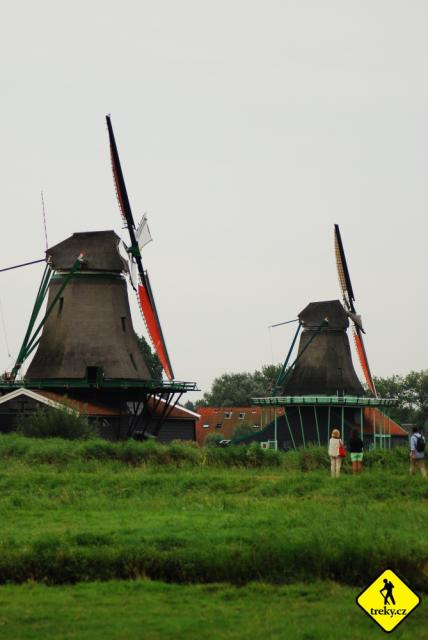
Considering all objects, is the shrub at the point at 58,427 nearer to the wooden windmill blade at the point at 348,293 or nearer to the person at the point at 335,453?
the person at the point at 335,453

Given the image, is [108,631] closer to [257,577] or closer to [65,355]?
[257,577]

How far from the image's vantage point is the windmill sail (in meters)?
54.1

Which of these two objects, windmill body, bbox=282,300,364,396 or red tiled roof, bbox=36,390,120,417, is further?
windmill body, bbox=282,300,364,396

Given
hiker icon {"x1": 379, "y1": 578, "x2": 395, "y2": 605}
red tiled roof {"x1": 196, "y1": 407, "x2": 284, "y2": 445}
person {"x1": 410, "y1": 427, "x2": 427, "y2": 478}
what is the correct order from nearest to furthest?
hiker icon {"x1": 379, "y1": 578, "x2": 395, "y2": 605}, person {"x1": 410, "y1": 427, "x2": 427, "y2": 478}, red tiled roof {"x1": 196, "y1": 407, "x2": 284, "y2": 445}

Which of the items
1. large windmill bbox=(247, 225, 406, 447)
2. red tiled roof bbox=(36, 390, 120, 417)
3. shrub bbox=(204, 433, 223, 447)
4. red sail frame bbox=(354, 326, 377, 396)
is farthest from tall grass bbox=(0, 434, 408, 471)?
shrub bbox=(204, 433, 223, 447)

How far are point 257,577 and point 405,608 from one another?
5125 mm

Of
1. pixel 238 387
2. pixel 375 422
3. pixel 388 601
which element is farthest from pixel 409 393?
pixel 388 601

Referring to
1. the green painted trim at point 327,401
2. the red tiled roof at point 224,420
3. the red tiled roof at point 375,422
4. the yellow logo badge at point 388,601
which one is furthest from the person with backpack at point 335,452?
the red tiled roof at point 224,420

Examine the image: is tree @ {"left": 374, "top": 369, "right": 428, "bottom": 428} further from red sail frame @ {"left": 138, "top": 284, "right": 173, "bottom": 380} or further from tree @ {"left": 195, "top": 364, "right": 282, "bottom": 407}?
red sail frame @ {"left": 138, "top": 284, "right": 173, "bottom": 380}

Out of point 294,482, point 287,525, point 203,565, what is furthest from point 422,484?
point 203,565

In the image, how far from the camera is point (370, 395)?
243ft

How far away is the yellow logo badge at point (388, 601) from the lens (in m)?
13.2

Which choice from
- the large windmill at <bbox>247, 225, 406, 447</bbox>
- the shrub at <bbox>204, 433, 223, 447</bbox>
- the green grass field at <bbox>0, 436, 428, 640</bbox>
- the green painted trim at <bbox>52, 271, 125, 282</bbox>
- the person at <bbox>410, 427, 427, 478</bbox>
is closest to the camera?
the green grass field at <bbox>0, 436, 428, 640</bbox>

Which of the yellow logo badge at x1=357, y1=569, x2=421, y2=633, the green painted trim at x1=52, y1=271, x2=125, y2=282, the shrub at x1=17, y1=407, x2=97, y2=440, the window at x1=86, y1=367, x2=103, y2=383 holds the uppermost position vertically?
the green painted trim at x1=52, y1=271, x2=125, y2=282
